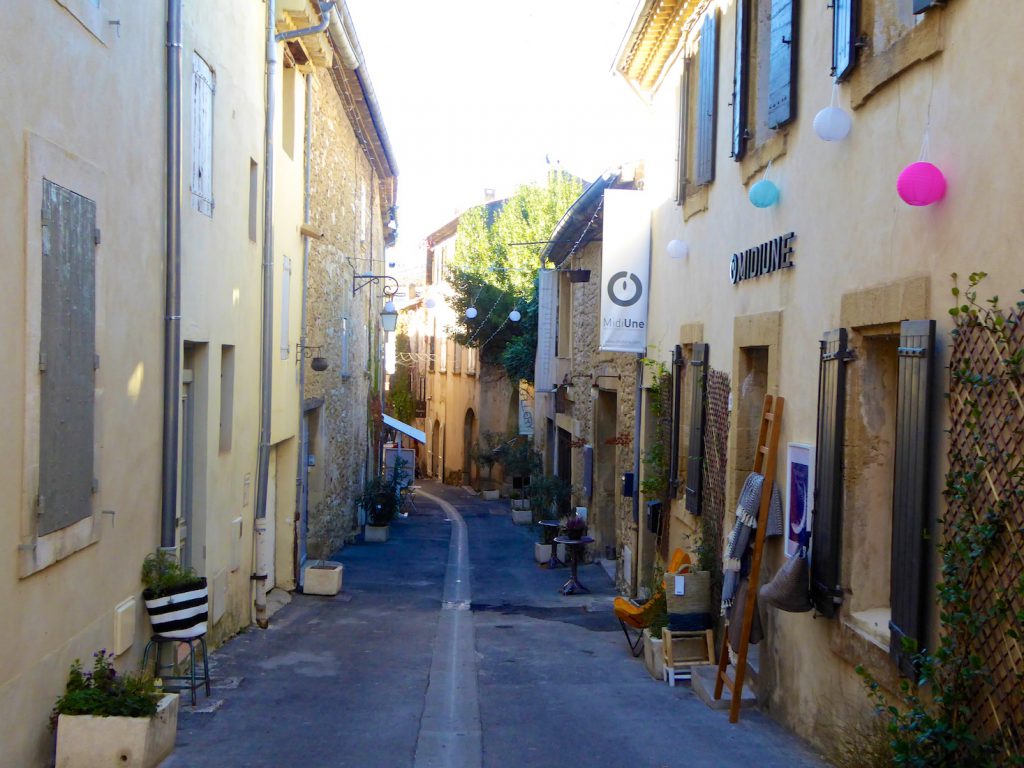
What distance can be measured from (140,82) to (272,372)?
16.3ft

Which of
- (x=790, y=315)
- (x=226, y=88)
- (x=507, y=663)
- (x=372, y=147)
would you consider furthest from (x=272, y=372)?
(x=372, y=147)

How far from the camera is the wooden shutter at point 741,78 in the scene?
8.20 metres

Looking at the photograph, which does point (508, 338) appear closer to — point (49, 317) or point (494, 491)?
point (494, 491)

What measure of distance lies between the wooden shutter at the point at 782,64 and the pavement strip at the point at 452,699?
4.58m

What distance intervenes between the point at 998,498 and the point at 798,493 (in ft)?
8.63

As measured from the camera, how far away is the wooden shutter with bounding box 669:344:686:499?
10.5 meters

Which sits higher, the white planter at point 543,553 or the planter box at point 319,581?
the planter box at point 319,581

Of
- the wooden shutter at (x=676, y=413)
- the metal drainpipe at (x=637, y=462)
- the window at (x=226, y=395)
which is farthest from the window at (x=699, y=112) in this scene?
the window at (x=226, y=395)

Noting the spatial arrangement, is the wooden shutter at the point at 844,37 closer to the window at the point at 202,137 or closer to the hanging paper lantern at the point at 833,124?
the hanging paper lantern at the point at 833,124

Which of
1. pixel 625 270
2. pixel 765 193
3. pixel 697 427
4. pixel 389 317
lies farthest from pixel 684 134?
pixel 389 317

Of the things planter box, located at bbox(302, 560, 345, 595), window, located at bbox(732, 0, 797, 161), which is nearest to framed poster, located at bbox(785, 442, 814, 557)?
window, located at bbox(732, 0, 797, 161)

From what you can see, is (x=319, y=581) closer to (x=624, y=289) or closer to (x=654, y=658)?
(x=624, y=289)

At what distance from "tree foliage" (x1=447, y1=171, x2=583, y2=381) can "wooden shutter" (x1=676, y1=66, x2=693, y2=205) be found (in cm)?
1746

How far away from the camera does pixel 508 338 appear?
3041 cm
